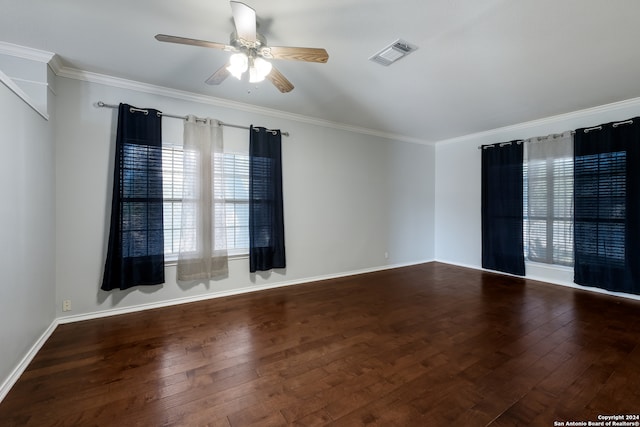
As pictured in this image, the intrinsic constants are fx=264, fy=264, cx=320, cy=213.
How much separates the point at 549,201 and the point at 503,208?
0.63 m

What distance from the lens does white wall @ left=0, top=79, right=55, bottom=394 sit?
1819 millimetres

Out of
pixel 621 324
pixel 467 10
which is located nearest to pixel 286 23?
pixel 467 10

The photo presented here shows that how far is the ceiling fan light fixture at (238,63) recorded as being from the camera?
2.02 meters

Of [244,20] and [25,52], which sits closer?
[244,20]

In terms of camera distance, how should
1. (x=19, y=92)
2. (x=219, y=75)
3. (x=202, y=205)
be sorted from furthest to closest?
(x=202, y=205) → (x=219, y=75) → (x=19, y=92)

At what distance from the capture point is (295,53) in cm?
197

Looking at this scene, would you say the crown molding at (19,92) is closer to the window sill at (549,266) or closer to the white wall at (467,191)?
the white wall at (467,191)

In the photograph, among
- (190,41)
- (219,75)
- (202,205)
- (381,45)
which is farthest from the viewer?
(202,205)

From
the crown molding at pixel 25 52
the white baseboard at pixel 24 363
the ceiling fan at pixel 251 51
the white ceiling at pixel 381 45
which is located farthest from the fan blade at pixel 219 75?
the white baseboard at pixel 24 363

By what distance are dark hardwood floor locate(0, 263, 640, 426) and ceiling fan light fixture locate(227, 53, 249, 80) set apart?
7.66 ft

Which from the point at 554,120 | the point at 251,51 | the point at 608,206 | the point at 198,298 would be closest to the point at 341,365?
the point at 198,298

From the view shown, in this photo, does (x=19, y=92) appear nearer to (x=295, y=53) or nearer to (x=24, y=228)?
(x=24, y=228)

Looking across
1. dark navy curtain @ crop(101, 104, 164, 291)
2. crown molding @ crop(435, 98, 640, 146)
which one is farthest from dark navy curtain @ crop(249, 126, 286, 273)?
crown molding @ crop(435, 98, 640, 146)

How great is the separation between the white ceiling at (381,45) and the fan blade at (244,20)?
0.81ft
